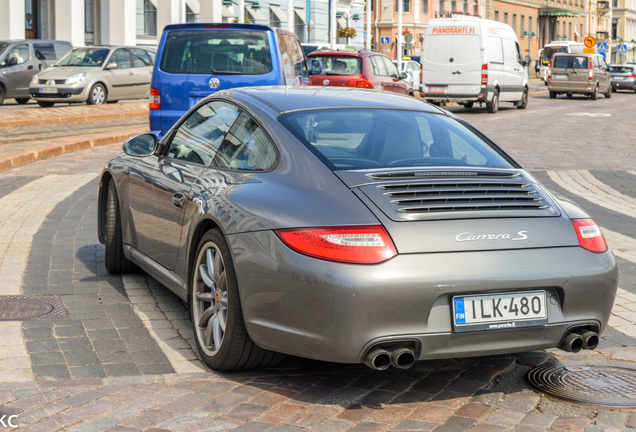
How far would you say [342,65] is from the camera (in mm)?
23641

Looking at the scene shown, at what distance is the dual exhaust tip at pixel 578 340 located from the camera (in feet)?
14.1

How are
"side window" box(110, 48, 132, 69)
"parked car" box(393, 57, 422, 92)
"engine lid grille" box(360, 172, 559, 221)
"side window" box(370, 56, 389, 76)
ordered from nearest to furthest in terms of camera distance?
1. "engine lid grille" box(360, 172, 559, 221)
2. "side window" box(370, 56, 389, 76)
3. "side window" box(110, 48, 132, 69)
4. "parked car" box(393, 57, 422, 92)

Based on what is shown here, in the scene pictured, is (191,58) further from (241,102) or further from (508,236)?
(508,236)

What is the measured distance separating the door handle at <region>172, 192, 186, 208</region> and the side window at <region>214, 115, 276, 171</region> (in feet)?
0.82

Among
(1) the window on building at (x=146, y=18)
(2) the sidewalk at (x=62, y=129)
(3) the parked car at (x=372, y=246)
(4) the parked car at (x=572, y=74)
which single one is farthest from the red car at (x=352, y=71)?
(1) the window on building at (x=146, y=18)

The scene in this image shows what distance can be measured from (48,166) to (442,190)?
34.3ft

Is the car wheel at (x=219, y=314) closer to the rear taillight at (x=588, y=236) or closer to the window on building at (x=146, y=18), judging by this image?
the rear taillight at (x=588, y=236)

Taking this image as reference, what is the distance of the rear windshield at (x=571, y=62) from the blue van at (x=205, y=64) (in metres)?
28.0

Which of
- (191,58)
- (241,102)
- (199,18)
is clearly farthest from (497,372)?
(199,18)

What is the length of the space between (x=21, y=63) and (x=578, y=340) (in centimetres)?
2423

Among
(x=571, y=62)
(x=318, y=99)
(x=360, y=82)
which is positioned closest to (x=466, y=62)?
(x=360, y=82)

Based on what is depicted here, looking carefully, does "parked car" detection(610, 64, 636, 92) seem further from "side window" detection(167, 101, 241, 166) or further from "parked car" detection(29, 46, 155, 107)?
"side window" detection(167, 101, 241, 166)

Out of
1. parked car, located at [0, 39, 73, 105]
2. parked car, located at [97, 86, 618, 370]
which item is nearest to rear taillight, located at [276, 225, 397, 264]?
parked car, located at [97, 86, 618, 370]

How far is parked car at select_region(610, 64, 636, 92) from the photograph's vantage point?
170ft
